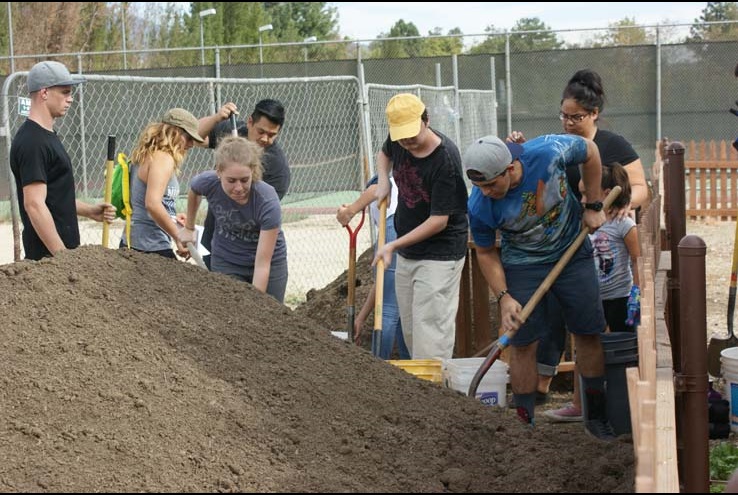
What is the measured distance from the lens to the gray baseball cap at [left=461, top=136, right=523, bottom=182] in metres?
4.46

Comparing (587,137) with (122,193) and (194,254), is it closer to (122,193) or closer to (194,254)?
(194,254)

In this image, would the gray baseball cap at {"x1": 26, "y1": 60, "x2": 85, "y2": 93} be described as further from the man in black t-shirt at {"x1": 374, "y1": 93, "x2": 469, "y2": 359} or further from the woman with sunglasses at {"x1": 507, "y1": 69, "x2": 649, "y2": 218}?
the woman with sunglasses at {"x1": 507, "y1": 69, "x2": 649, "y2": 218}

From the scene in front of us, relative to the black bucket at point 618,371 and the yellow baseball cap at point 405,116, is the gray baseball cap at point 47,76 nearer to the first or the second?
the yellow baseball cap at point 405,116

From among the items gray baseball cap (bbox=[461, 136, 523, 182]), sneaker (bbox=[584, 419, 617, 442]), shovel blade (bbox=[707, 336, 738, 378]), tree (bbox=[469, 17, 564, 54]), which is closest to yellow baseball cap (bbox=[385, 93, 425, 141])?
gray baseball cap (bbox=[461, 136, 523, 182])

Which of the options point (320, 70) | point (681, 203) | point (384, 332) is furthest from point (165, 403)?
point (320, 70)

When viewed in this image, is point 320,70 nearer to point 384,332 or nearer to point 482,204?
point 384,332

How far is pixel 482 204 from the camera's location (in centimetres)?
481

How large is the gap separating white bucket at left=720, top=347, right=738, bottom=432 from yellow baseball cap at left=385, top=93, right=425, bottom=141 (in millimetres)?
1972

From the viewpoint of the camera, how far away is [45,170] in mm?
5137

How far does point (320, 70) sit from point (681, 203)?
1443 centimetres

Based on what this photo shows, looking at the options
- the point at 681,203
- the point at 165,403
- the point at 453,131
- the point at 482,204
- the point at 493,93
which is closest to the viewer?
the point at 165,403

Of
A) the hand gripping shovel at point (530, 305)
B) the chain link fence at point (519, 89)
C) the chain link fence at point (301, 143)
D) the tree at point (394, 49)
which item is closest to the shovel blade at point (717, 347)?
the hand gripping shovel at point (530, 305)

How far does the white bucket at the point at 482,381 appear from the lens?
4863 mm

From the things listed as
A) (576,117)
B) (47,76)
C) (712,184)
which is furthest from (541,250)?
(712,184)
